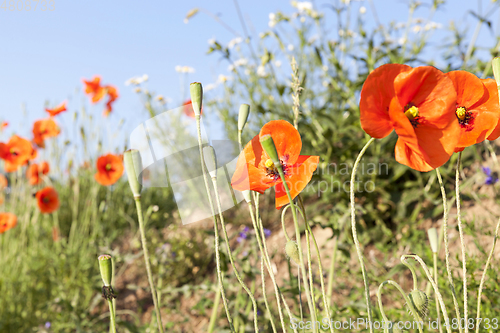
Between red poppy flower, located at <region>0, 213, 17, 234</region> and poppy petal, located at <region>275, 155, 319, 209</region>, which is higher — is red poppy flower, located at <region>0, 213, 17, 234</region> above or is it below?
above

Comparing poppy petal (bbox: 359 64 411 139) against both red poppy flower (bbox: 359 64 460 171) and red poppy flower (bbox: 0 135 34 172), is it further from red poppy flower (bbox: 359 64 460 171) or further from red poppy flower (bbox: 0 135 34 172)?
red poppy flower (bbox: 0 135 34 172)

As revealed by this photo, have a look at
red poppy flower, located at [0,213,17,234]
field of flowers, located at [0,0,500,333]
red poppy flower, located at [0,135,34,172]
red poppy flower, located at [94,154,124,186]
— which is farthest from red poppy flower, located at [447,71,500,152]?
red poppy flower, located at [0,213,17,234]

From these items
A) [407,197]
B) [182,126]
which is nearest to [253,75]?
[182,126]

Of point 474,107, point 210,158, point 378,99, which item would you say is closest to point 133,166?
point 210,158

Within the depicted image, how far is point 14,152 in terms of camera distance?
6.46 ft

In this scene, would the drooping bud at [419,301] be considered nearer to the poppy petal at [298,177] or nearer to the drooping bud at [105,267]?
the poppy petal at [298,177]

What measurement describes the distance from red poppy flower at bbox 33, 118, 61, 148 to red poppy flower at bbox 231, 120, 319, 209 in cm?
203

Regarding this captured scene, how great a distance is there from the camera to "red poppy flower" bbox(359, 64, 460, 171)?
0.49 m

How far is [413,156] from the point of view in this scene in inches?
21.2

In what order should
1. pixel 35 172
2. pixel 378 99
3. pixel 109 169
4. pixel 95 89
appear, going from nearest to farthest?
pixel 378 99 < pixel 109 169 < pixel 35 172 < pixel 95 89

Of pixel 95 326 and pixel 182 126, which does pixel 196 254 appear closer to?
pixel 95 326

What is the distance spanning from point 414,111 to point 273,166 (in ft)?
0.77

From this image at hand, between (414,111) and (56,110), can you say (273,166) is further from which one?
(56,110)

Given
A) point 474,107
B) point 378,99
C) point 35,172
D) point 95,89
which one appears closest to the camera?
point 378,99
